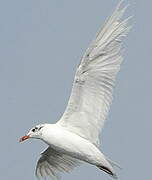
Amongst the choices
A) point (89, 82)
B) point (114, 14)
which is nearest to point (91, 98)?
point (89, 82)

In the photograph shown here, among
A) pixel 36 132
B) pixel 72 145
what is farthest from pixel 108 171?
pixel 36 132

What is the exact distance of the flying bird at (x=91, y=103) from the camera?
998 inches

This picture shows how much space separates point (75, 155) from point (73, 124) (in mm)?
949

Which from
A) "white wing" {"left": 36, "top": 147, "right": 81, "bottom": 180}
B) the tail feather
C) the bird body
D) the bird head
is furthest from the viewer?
"white wing" {"left": 36, "top": 147, "right": 81, "bottom": 180}

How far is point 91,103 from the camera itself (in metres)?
25.8

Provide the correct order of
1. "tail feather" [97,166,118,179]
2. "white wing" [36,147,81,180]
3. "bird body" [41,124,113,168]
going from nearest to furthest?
1. "bird body" [41,124,113,168]
2. "tail feather" [97,166,118,179]
3. "white wing" [36,147,81,180]

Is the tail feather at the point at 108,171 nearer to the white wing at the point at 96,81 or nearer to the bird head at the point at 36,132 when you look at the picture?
the white wing at the point at 96,81

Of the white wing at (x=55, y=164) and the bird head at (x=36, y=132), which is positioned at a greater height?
the bird head at (x=36, y=132)

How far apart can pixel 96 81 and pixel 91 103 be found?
64 cm

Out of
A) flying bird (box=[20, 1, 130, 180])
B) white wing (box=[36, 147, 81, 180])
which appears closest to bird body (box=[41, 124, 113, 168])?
flying bird (box=[20, 1, 130, 180])

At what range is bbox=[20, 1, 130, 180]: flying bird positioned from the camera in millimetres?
25344

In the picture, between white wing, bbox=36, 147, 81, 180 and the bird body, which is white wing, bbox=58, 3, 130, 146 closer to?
the bird body

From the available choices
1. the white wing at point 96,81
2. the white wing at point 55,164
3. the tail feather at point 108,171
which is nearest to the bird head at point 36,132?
the white wing at point 96,81

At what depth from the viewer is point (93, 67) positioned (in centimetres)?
2548
